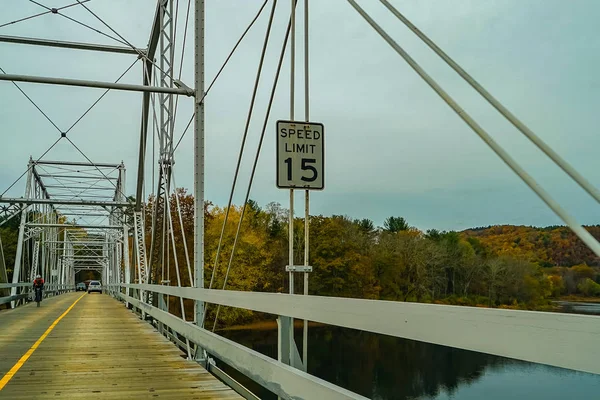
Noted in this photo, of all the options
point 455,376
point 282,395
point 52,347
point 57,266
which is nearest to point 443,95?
point 282,395

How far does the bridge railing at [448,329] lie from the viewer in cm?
Answer: 200

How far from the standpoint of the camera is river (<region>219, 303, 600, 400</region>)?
30.2 m

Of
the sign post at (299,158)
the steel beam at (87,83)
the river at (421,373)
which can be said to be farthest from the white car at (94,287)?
the sign post at (299,158)

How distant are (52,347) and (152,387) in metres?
5.49

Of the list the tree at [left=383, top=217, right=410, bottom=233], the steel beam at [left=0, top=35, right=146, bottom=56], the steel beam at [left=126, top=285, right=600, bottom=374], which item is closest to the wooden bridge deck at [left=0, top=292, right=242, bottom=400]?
the steel beam at [left=126, top=285, right=600, bottom=374]

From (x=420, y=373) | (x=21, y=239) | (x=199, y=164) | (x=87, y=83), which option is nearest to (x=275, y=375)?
(x=199, y=164)

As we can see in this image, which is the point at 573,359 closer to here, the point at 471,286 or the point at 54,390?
the point at 54,390

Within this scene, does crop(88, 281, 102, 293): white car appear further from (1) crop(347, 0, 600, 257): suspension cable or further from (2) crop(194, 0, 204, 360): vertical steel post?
(1) crop(347, 0, 600, 257): suspension cable

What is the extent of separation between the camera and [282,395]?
4.56 meters

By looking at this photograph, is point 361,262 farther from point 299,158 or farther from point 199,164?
point 299,158

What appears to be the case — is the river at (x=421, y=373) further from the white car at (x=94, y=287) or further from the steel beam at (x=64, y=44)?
the white car at (x=94, y=287)

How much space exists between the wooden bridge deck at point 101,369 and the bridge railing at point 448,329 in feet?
7.18

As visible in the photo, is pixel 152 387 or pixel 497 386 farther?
pixel 497 386

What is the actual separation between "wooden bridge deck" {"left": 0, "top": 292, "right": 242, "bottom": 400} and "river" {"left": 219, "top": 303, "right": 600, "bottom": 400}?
1679cm
